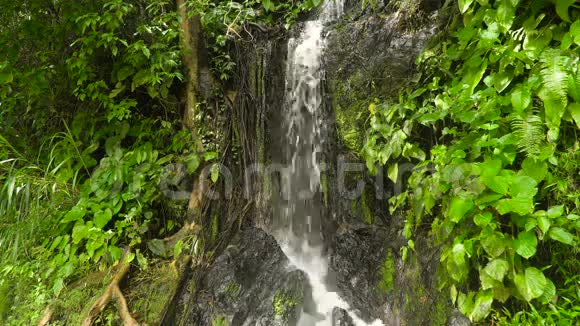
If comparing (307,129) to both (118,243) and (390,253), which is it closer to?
(390,253)

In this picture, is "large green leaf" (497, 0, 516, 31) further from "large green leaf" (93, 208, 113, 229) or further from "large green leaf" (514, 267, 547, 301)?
"large green leaf" (93, 208, 113, 229)

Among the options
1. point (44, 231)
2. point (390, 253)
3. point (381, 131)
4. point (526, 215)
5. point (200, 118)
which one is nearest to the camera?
point (526, 215)

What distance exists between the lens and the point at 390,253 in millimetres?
2605

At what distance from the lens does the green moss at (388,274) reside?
100 inches

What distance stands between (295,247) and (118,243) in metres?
1.63

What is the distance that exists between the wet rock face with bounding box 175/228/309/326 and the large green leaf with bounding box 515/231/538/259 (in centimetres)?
178

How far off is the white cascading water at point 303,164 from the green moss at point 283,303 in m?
0.39

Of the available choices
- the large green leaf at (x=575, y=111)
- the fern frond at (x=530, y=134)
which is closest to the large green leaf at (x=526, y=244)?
the fern frond at (x=530, y=134)

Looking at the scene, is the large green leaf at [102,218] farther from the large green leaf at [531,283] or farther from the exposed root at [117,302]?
the large green leaf at [531,283]

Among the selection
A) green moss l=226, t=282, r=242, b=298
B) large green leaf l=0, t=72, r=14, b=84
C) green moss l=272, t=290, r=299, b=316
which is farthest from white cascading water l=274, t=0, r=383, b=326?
large green leaf l=0, t=72, r=14, b=84

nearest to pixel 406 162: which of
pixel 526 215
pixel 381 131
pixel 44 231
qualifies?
pixel 381 131

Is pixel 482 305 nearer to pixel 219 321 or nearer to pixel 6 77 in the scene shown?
pixel 219 321

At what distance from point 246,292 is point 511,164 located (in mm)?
2133

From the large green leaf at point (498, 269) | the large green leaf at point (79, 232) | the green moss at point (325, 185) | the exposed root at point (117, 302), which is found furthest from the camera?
the green moss at point (325, 185)
